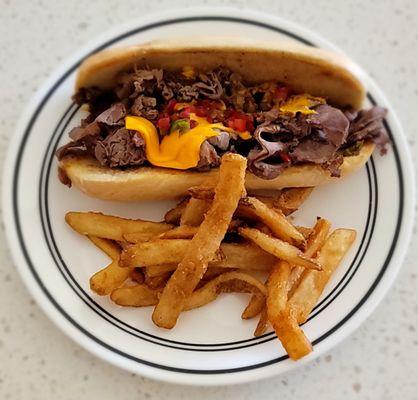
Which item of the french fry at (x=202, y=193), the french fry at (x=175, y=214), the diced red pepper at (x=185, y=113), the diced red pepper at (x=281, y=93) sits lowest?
the french fry at (x=175, y=214)

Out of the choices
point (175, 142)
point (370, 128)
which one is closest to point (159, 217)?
point (175, 142)

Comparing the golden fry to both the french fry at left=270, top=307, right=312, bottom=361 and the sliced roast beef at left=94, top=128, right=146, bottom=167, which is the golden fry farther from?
the sliced roast beef at left=94, top=128, right=146, bottom=167

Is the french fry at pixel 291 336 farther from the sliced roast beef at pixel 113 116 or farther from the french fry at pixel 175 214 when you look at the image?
the sliced roast beef at pixel 113 116

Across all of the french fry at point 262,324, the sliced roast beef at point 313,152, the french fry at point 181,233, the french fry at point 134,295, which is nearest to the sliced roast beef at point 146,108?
the french fry at point 181,233

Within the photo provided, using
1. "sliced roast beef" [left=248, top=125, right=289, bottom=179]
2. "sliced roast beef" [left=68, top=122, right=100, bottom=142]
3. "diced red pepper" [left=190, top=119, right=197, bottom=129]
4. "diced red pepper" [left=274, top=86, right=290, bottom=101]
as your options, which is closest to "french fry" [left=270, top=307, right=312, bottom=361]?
"sliced roast beef" [left=248, top=125, right=289, bottom=179]

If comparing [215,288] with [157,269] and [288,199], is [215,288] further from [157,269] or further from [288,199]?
[288,199]

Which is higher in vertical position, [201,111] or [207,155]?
[201,111]
